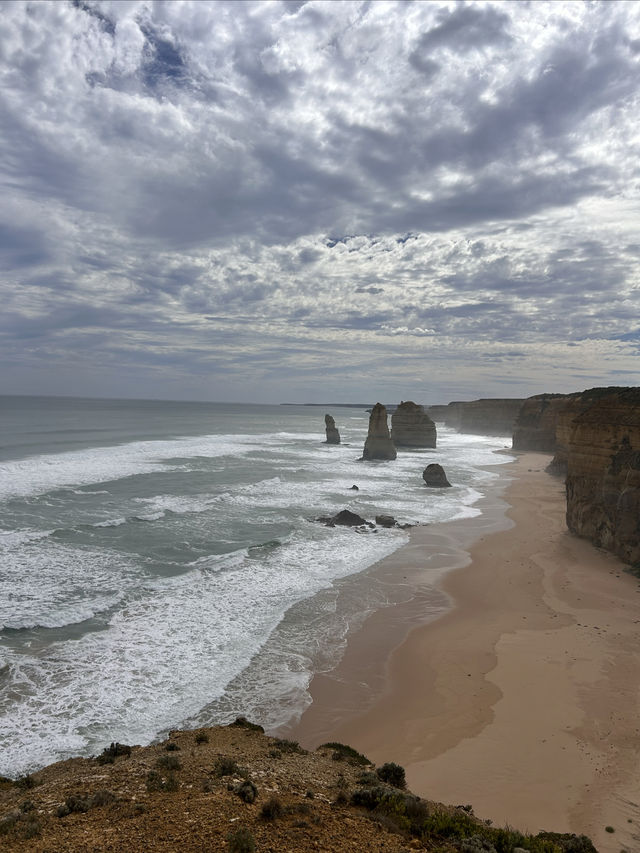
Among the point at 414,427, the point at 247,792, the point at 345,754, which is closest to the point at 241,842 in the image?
the point at 247,792

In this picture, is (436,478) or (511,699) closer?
(511,699)

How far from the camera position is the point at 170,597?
16094 millimetres

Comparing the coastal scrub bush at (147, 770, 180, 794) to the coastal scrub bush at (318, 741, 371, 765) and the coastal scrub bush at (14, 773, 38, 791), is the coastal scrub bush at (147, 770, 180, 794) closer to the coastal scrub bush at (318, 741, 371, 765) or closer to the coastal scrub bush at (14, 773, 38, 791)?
the coastal scrub bush at (14, 773, 38, 791)

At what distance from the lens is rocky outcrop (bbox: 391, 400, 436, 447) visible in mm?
68000

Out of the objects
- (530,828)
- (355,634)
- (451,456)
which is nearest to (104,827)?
(530,828)

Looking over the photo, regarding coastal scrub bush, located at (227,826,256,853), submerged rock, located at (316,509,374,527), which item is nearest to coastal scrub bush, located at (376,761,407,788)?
coastal scrub bush, located at (227,826,256,853)

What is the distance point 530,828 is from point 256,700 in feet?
18.6

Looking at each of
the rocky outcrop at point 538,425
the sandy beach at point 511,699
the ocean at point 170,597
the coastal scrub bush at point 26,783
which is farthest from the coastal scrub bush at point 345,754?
the rocky outcrop at point 538,425

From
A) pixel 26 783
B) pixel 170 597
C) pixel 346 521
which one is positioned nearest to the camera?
pixel 26 783

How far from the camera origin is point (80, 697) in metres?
10.5

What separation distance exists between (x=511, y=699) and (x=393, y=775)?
468 centimetres

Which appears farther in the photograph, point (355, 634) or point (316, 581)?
point (316, 581)

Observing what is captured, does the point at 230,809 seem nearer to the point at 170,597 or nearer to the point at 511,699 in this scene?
the point at 511,699

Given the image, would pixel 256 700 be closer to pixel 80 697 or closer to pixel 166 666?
pixel 166 666
